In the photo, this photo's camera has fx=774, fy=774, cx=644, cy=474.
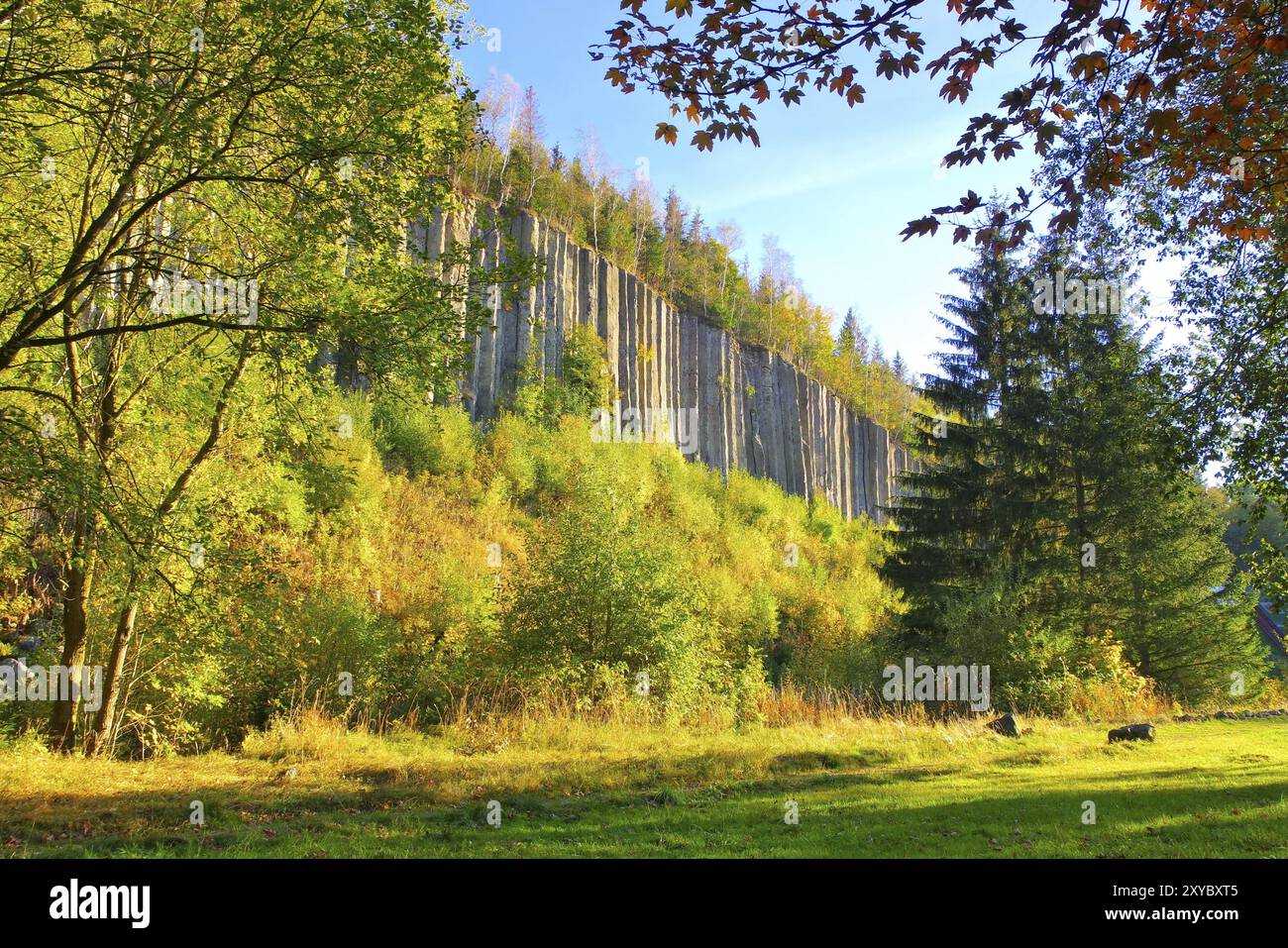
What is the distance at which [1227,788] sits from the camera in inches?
362

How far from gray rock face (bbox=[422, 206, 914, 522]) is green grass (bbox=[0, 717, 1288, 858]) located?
29417mm

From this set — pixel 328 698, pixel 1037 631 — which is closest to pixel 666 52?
pixel 328 698

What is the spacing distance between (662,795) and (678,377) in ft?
163

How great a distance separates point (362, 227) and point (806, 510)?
175ft

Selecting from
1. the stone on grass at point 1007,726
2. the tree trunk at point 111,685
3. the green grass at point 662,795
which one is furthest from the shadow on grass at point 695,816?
the tree trunk at point 111,685

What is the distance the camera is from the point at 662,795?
9.23 metres

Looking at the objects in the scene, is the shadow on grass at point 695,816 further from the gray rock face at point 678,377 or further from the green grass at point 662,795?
the gray rock face at point 678,377

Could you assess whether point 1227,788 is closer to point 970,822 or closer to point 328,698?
point 970,822

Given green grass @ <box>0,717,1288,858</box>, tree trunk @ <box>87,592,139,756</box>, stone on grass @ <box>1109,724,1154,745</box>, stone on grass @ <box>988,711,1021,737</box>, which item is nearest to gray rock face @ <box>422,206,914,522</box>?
tree trunk @ <box>87,592,139,756</box>

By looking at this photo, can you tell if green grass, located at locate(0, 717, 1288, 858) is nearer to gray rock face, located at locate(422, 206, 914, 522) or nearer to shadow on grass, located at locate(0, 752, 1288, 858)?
shadow on grass, located at locate(0, 752, 1288, 858)

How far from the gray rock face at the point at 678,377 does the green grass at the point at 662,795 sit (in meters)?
29.4

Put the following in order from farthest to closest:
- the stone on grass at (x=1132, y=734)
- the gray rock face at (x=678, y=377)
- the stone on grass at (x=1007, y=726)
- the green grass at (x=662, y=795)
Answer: the gray rock face at (x=678, y=377) < the stone on grass at (x=1007, y=726) < the stone on grass at (x=1132, y=734) < the green grass at (x=662, y=795)

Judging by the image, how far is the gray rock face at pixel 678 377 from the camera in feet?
142

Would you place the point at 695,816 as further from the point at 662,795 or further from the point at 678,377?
the point at 678,377
